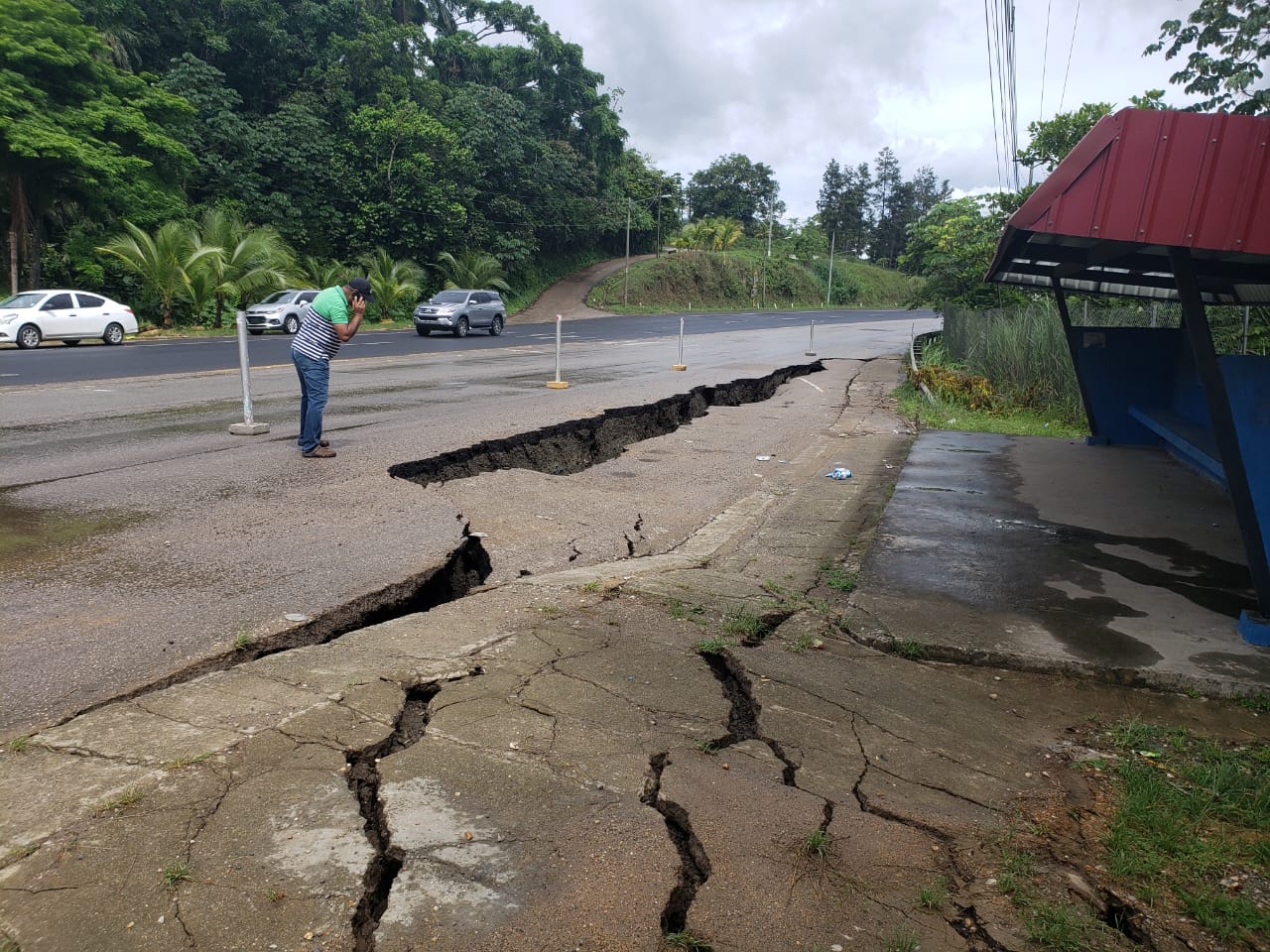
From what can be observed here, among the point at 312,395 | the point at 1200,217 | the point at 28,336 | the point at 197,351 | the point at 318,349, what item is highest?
the point at 1200,217

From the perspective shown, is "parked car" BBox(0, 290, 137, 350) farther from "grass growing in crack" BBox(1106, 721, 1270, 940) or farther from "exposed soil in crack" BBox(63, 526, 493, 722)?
"grass growing in crack" BBox(1106, 721, 1270, 940)

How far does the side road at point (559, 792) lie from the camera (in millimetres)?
2465

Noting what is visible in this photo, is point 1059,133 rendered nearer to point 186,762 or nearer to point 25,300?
point 186,762

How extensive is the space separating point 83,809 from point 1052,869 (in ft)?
9.74

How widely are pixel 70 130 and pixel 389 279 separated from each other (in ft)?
41.2

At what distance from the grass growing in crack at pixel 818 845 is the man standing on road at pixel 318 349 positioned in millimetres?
7090

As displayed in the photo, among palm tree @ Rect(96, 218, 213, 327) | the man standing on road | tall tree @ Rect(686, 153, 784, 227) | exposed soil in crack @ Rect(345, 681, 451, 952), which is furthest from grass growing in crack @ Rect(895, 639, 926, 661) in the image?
tall tree @ Rect(686, 153, 784, 227)

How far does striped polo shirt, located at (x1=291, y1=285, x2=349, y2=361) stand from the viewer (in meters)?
8.89

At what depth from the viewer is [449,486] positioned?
817 centimetres

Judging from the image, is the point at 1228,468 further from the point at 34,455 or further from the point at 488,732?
the point at 34,455

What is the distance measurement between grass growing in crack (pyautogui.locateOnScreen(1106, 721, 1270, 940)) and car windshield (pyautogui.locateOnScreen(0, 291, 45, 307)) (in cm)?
2537

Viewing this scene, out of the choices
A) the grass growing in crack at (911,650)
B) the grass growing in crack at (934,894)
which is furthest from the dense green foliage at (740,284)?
the grass growing in crack at (934,894)

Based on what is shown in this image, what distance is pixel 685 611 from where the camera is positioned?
498 centimetres

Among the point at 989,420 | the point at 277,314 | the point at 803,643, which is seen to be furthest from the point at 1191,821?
the point at 277,314
